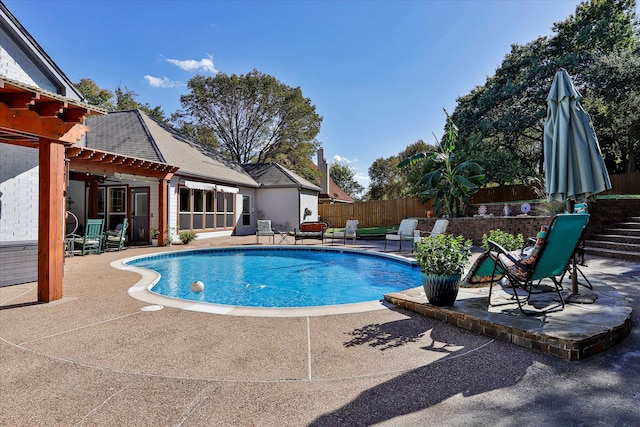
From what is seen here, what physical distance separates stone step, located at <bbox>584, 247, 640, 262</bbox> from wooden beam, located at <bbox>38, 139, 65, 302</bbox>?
12824mm

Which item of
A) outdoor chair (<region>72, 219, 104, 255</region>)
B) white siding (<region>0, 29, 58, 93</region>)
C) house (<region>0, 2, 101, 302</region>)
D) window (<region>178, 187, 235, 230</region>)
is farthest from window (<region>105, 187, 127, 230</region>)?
white siding (<region>0, 29, 58, 93</region>)

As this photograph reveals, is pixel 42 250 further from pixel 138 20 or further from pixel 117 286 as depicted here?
pixel 138 20

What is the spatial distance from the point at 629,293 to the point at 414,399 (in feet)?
16.9

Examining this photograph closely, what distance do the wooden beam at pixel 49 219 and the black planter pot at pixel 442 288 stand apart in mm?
5651

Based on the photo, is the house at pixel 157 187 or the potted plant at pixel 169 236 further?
the house at pixel 157 187

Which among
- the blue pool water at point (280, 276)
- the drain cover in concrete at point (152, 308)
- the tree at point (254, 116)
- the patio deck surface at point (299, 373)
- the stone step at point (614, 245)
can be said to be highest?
the tree at point (254, 116)

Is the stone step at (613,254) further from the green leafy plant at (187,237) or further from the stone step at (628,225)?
the green leafy plant at (187,237)

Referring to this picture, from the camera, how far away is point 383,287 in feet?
25.8

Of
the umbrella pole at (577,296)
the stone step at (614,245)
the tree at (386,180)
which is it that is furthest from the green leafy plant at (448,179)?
the tree at (386,180)

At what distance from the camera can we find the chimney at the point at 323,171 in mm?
29938

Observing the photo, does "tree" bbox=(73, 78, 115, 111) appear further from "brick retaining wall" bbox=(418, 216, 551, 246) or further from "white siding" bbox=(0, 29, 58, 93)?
"brick retaining wall" bbox=(418, 216, 551, 246)

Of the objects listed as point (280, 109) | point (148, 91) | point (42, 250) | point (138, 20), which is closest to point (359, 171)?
point (280, 109)

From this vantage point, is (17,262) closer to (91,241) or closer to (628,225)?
(91,241)

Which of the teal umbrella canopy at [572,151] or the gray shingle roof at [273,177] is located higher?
the gray shingle roof at [273,177]
